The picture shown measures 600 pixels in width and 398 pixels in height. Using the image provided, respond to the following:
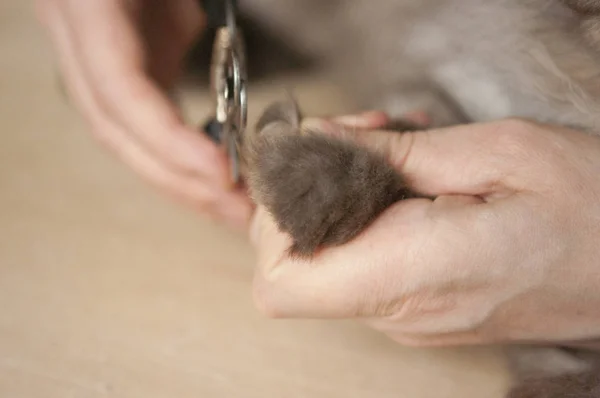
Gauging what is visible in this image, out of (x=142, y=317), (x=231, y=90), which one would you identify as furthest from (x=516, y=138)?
(x=142, y=317)

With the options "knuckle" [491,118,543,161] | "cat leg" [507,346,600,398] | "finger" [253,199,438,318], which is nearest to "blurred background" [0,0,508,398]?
"cat leg" [507,346,600,398]

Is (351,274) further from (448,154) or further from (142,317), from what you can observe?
(142,317)

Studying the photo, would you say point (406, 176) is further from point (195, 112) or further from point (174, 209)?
point (195, 112)

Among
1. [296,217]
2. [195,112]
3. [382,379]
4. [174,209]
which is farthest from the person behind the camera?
[195,112]

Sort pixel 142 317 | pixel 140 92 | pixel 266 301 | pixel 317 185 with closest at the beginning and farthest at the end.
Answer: pixel 317 185
pixel 266 301
pixel 142 317
pixel 140 92

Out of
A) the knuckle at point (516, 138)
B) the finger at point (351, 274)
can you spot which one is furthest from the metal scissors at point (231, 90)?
the knuckle at point (516, 138)

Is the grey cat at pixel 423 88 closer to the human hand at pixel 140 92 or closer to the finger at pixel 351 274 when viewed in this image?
the finger at pixel 351 274

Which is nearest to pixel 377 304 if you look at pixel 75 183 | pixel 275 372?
pixel 275 372
